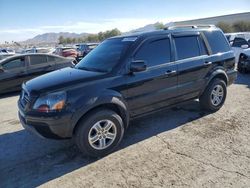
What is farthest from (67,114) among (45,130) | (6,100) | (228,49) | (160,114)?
(6,100)

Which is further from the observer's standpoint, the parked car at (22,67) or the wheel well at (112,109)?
the parked car at (22,67)

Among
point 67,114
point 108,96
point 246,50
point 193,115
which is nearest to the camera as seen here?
point 67,114

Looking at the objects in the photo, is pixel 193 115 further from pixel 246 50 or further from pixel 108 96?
pixel 246 50

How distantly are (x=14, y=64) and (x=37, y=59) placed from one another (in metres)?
0.86

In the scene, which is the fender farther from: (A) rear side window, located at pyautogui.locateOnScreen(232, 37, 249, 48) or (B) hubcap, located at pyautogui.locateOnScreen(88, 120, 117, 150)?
(A) rear side window, located at pyautogui.locateOnScreen(232, 37, 249, 48)

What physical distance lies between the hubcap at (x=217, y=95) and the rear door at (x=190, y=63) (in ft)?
1.51

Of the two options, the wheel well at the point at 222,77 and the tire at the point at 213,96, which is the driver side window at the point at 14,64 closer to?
the tire at the point at 213,96

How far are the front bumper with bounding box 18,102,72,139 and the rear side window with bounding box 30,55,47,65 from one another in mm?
6381

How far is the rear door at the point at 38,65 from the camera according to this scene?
32.2 ft

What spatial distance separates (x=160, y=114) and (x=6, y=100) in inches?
213

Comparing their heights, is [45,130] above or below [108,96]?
below

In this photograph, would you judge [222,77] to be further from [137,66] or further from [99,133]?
[99,133]

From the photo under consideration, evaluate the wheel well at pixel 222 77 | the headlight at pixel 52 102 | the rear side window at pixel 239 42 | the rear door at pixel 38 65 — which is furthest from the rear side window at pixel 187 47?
the rear side window at pixel 239 42

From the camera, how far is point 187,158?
399 cm
